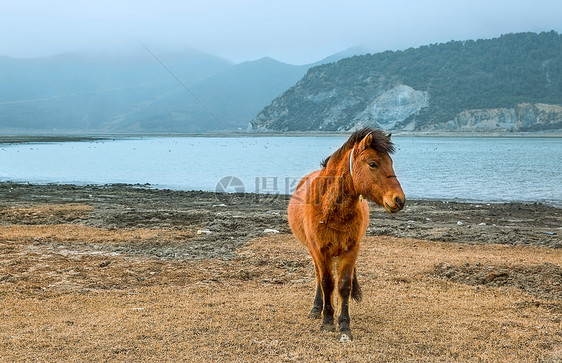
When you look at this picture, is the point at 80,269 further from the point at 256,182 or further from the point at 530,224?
the point at 256,182

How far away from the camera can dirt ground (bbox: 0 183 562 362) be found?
18.3ft

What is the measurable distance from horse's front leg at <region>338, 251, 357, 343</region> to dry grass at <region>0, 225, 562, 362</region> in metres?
0.18

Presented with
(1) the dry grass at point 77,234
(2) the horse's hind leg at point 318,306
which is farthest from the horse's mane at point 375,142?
(1) the dry grass at point 77,234

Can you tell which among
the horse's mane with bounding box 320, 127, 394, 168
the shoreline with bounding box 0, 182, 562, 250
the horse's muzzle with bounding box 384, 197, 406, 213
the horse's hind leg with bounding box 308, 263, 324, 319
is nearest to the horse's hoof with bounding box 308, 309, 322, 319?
the horse's hind leg with bounding box 308, 263, 324, 319

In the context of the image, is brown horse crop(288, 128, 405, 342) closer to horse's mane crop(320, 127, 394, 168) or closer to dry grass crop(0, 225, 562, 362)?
horse's mane crop(320, 127, 394, 168)

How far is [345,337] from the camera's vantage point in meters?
5.83

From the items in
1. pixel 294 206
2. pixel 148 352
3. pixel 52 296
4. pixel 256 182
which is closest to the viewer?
pixel 148 352

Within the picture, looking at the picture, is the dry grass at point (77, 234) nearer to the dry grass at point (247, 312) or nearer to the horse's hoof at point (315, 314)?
the dry grass at point (247, 312)

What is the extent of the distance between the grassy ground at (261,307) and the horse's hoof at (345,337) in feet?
0.31

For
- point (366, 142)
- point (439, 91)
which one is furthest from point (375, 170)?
point (439, 91)

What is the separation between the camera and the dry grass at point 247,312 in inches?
216

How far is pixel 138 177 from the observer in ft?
135

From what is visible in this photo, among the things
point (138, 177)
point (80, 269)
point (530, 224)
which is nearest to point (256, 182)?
point (138, 177)

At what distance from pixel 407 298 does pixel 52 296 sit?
5.53 metres
